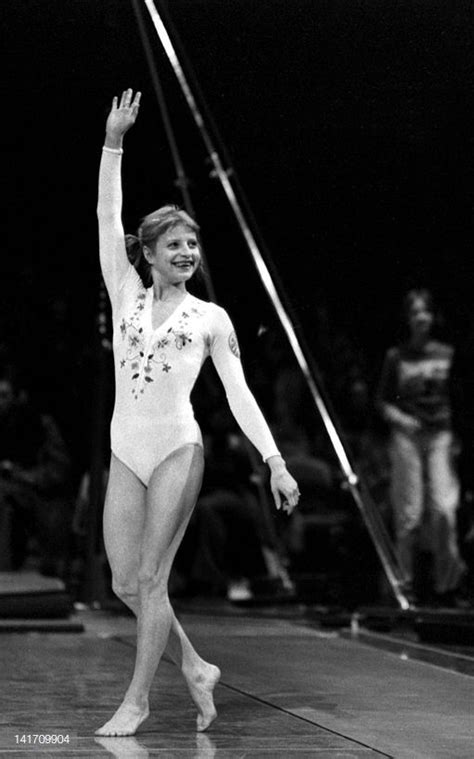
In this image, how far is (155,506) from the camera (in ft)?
14.5

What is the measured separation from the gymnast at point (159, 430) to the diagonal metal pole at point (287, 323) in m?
4.14

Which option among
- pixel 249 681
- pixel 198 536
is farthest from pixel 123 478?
Answer: pixel 198 536

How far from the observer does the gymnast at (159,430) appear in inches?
172

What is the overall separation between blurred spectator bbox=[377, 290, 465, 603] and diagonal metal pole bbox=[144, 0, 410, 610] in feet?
0.48

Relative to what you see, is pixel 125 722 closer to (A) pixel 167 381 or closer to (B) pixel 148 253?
(A) pixel 167 381

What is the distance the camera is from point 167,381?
450 centimetres

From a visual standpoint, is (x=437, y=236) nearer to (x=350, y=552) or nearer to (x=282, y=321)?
(x=282, y=321)

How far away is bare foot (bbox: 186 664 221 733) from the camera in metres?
4.46

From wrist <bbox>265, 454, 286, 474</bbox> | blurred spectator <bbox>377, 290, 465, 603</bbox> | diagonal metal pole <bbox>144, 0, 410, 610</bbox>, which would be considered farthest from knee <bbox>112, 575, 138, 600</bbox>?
blurred spectator <bbox>377, 290, 465, 603</bbox>

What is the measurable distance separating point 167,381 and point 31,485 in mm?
6095

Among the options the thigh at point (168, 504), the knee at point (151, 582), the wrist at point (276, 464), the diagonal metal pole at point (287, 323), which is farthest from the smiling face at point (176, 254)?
the diagonal metal pole at point (287, 323)

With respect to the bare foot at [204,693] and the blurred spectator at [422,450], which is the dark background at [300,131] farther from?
the bare foot at [204,693]

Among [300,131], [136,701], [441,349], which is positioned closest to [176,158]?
[300,131]

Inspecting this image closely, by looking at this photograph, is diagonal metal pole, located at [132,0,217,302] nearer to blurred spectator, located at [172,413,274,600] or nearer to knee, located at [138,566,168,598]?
blurred spectator, located at [172,413,274,600]
